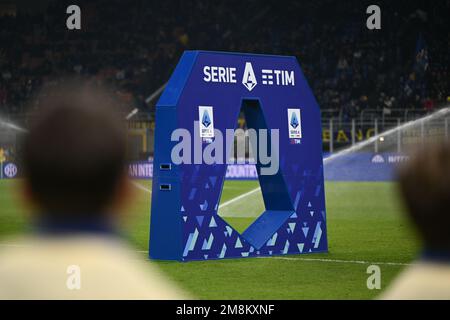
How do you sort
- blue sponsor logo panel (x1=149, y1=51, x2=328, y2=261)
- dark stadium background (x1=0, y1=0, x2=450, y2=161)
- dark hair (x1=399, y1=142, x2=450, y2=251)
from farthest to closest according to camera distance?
dark stadium background (x1=0, y1=0, x2=450, y2=161) → blue sponsor logo panel (x1=149, y1=51, x2=328, y2=261) → dark hair (x1=399, y1=142, x2=450, y2=251)

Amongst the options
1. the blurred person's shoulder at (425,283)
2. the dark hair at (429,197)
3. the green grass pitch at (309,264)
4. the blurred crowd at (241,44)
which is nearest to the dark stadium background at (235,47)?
the blurred crowd at (241,44)

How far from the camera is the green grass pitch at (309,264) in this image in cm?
1187

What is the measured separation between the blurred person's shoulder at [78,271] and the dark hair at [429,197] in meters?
0.98

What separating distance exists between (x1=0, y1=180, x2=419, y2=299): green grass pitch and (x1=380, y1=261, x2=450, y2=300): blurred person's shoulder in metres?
1.41

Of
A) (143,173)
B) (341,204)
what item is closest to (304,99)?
(341,204)

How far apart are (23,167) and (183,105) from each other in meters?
10.3

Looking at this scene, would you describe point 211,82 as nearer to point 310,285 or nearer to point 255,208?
point 310,285

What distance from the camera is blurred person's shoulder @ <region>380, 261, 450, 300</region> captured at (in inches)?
152

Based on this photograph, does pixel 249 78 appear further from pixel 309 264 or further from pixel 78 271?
pixel 78 271

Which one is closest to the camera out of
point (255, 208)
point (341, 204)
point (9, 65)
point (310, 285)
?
point (310, 285)

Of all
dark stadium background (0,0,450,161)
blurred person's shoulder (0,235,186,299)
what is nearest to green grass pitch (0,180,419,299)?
blurred person's shoulder (0,235,186,299)

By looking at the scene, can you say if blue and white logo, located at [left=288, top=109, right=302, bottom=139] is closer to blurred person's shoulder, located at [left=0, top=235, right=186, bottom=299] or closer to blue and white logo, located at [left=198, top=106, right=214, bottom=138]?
blue and white logo, located at [left=198, top=106, right=214, bottom=138]

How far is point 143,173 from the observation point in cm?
4169

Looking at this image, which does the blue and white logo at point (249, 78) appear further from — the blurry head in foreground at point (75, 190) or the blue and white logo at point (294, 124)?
the blurry head in foreground at point (75, 190)
